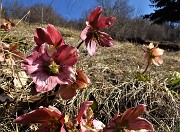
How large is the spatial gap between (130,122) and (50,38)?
0.22 m

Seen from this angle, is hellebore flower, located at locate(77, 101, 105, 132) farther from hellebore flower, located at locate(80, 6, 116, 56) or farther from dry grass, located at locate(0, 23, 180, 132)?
dry grass, located at locate(0, 23, 180, 132)

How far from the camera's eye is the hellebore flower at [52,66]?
664 mm

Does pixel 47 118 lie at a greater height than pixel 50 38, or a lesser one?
lesser

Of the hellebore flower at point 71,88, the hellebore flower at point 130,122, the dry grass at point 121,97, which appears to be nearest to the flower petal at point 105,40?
the hellebore flower at point 71,88

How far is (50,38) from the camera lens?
69 cm

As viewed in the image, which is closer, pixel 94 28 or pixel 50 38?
pixel 50 38

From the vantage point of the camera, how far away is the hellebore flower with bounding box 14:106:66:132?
598 mm

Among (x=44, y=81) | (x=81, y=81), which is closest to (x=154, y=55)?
(x=81, y=81)

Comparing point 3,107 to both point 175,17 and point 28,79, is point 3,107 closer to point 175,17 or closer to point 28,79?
point 28,79

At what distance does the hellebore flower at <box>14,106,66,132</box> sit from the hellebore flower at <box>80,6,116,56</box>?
0.22 metres

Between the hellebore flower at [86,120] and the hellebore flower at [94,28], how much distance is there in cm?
19

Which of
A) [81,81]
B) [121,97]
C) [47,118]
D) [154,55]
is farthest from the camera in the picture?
[154,55]

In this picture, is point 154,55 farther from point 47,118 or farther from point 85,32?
point 47,118

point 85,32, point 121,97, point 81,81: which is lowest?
point 121,97
